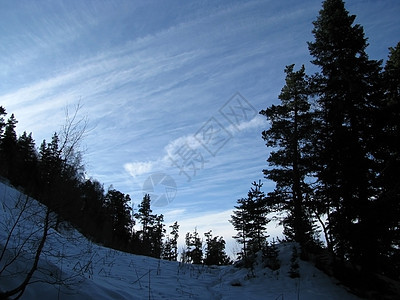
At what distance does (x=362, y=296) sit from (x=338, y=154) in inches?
211

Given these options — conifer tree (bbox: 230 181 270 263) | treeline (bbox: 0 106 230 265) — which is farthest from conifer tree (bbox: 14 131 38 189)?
conifer tree (bbox: 230 181 270 263)

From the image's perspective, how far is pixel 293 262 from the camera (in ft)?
39.1

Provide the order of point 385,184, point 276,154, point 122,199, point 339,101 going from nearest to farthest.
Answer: point 385,184
point 339,101
point 276,154
point 122,199

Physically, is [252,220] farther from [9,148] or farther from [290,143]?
[9,148]

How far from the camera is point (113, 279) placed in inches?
294

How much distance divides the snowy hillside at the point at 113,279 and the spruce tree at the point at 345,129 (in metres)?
2.37

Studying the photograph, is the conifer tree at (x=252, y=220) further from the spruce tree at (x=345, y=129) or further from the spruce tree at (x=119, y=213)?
the spruce tree at (x=119, y=213)

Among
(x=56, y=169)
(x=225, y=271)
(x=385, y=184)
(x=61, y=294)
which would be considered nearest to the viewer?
(x=61, y=294)

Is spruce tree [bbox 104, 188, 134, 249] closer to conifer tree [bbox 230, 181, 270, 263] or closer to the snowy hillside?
conifer tree [bbox 230, 181, 270, 263]

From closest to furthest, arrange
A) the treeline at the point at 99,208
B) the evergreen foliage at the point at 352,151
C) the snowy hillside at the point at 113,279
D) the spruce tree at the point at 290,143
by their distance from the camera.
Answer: the snowy hillside at the point at 113,279 → the evergreen foliage at the point at 352,151 → the spruce tree at the point at 290,143 → the treeline at the point at 99,208

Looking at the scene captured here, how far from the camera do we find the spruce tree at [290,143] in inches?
590

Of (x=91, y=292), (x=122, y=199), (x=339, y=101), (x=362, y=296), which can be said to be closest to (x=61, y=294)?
(x=91, y=292)

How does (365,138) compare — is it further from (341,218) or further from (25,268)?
(25,268)

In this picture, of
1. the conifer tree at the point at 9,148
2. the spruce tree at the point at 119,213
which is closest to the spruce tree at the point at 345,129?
the conifer tree at the point at 9,148
